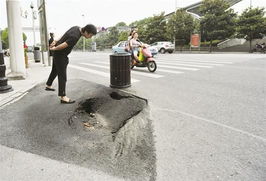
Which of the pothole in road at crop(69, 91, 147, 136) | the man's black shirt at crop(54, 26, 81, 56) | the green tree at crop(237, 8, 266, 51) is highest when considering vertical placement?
the green tree at crop(237, 8, 266, 51)

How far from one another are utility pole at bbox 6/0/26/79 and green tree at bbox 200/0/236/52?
991 inches

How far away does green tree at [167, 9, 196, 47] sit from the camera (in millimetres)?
31594

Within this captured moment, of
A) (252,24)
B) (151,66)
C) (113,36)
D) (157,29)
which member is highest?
(113,36)

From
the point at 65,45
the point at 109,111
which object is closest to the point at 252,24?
the point at 109,111

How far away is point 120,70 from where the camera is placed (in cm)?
599

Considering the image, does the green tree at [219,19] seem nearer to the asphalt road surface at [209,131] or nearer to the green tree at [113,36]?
the asphalt road surface at [209,131]

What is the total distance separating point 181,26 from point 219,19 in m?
6.25

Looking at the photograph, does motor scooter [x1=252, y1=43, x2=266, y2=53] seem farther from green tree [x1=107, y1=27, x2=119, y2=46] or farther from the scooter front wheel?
green tree [x1=107, y1=27, x2=119, y2=46]

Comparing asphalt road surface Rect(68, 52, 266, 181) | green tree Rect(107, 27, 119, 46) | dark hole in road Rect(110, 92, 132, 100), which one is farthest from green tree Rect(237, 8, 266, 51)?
green tree Rect(107, 27, 119, 46)

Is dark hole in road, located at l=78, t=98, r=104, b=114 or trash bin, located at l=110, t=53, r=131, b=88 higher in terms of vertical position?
trash bin, located at l=110, t=53, r=131, b=88

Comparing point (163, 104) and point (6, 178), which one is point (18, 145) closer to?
point (6, 178)

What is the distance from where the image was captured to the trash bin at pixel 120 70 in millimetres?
5953

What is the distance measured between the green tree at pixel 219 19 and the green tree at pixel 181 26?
321 centimetres

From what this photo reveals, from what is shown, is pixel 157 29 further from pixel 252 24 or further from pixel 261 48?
pixel 261 48
